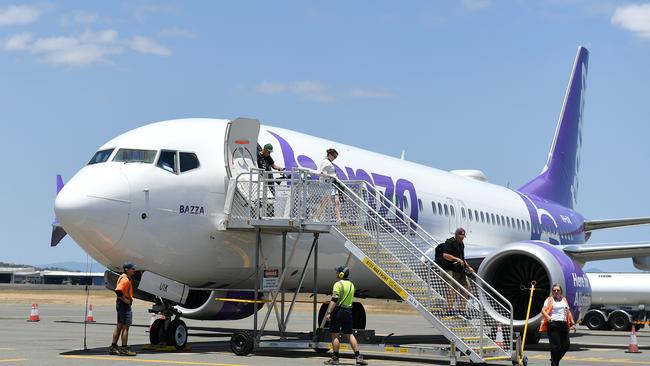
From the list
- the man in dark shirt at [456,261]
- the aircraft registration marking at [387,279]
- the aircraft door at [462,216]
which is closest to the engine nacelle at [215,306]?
the aircraft registration marking at [387,279]

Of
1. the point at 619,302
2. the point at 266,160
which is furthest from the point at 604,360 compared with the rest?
the point at 619,302

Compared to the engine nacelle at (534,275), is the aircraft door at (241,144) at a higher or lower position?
higher

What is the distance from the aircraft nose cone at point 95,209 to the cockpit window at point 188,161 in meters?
1.16

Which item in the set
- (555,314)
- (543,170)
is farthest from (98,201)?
(543,170)

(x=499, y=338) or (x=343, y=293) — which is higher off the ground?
(x=343, y=293)

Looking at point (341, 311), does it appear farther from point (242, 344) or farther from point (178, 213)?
point (178, 213)

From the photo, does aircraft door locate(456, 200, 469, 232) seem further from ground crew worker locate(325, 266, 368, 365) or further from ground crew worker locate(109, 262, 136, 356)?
ground crew worker locate(109, 262, 136, 356)

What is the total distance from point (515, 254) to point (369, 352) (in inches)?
155

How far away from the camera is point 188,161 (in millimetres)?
16891

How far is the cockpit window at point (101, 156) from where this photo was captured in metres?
16.8

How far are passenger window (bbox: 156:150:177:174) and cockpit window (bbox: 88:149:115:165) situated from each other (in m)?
0.88

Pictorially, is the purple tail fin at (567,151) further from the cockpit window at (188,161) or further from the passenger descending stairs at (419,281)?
the cockpit window at (188,161)

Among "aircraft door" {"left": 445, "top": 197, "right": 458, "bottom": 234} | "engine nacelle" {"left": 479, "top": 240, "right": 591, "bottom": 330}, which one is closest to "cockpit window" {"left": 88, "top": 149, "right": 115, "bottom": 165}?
"engine nacelle" {"left": 479, "top": 240, "right": 591, "bottom": 330}

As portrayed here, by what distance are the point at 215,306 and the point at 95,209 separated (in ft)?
15.2
